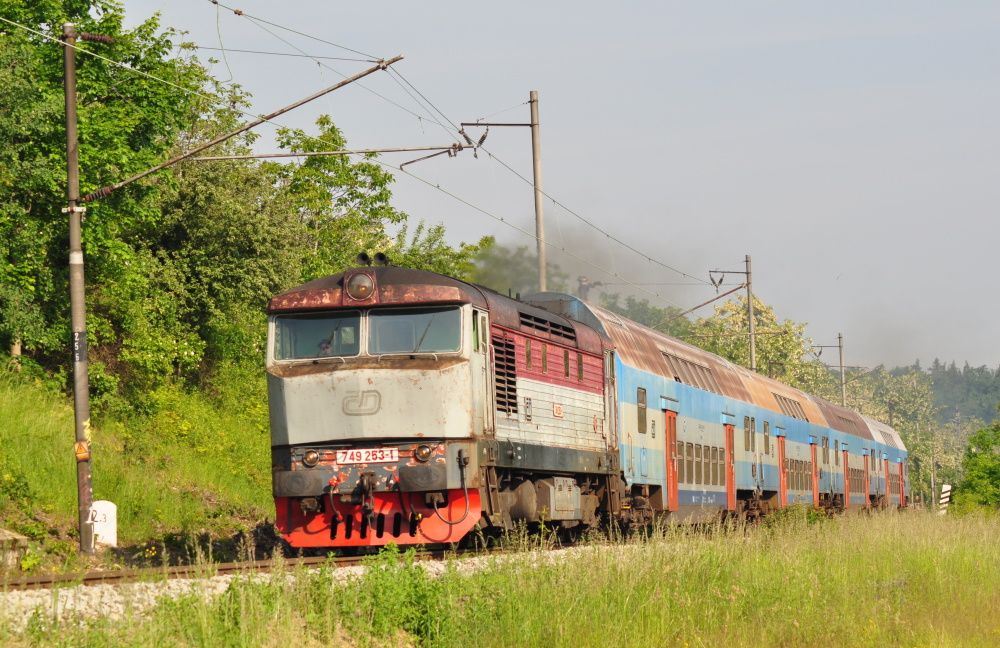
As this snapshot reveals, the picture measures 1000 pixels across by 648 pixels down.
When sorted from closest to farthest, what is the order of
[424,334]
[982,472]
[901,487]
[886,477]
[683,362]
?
1. [424,334]
2. [683,362]
3. [982,472]
4. [886,477]
5. [901,487]

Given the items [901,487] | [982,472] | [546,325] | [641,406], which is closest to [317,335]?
[546,325]

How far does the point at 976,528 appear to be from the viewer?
2575 cm

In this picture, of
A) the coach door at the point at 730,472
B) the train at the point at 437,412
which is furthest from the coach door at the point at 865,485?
the train at the point at 437,412

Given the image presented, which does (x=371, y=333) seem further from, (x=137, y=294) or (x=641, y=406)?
(x=137, y=294)

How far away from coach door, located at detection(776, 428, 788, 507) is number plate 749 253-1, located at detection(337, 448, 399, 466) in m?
19.4

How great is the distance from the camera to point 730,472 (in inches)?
1172

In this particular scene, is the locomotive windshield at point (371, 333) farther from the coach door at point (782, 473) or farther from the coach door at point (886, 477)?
the coach door at point (886, 477)

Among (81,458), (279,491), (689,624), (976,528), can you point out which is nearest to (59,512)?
(81,458)

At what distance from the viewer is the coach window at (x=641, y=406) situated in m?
24.0

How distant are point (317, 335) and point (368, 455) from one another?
1.84 meters

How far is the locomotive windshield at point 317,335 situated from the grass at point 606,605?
4.06 meters

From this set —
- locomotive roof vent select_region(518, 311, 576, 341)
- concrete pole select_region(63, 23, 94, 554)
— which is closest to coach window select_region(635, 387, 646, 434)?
locomotive roof vent select_region(518, 311, 576, 341)

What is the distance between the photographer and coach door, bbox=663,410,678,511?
998 inches

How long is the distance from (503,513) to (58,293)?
1410cm
